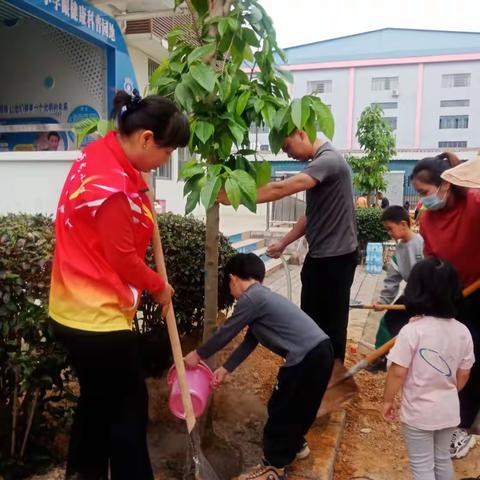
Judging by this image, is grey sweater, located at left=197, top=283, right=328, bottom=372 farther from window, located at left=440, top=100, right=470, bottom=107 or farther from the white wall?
window, located at left=440, top=100, right=470, bottom=107

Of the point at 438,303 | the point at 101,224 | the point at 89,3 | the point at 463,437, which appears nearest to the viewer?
the point at 101,224

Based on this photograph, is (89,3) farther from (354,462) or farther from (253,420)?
(354,462)


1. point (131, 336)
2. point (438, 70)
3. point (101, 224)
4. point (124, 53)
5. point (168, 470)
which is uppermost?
point (438, 70)

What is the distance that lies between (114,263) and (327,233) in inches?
55.8

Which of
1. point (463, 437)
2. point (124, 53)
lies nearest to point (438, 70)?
point (124, 53)

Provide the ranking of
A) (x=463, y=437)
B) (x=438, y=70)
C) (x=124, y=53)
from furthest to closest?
(x=438, y=70)
(x=124, y=53)
(x=463, y=437)

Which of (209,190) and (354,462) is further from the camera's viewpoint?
(354,462)

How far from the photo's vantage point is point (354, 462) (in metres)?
2.75

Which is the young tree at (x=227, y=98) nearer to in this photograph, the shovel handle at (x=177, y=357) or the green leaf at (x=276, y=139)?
the green leaf at (x=276, y=139)

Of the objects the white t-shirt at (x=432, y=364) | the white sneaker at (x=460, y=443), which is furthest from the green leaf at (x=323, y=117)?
the white sneaker at (x=460, y=443)

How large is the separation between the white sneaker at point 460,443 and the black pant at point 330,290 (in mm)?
803

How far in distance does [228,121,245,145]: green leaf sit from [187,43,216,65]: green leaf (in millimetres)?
328

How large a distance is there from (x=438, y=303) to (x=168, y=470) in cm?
164

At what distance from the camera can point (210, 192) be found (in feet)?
6.93
